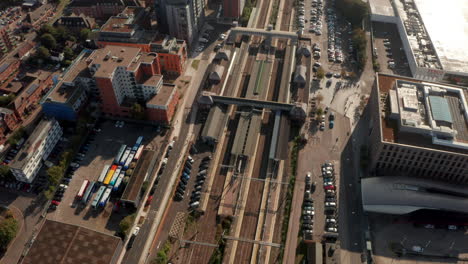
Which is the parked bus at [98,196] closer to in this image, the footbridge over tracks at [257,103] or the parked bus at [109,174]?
the parked bus at [109,174]

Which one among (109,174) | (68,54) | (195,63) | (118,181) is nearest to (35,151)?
(109,174)

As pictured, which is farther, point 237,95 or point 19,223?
point 237,95

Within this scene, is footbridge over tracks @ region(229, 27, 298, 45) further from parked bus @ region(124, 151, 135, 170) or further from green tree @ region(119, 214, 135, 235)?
green tree @ region(119, 214, 135, 235)

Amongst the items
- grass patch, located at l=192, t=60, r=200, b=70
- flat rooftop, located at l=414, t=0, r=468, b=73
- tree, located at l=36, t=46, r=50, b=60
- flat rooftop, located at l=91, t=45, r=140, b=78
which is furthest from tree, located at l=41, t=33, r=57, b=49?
flat rooftop, located at l=414, t=0, r=468, b=73

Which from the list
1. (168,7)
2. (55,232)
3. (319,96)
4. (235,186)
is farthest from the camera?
(168,7)

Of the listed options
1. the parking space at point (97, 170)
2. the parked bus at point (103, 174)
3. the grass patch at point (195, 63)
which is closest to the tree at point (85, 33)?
the grass patch at point (195, 63)

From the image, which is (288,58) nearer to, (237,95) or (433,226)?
(237,95)

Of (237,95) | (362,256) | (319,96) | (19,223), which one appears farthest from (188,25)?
(362,256)

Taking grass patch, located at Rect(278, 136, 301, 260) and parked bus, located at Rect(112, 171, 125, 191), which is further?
parked bus, located at Rect(112, 171, 125, 191)
